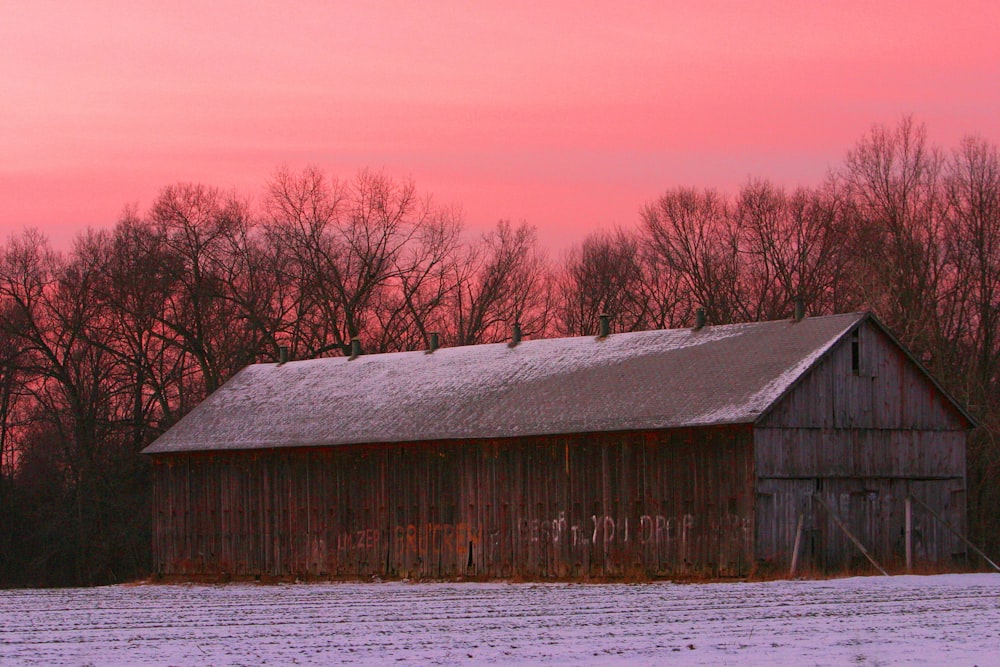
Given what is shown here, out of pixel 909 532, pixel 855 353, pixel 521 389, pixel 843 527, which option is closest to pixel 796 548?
pixel 843 527

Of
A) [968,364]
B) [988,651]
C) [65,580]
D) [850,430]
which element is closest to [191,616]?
[988,651]

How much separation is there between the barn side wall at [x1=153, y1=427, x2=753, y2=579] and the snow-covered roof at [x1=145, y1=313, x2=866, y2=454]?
0.57m

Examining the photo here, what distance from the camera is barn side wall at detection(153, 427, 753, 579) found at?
41.6 meters

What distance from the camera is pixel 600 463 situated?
43.6 metres

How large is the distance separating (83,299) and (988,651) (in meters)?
56.2

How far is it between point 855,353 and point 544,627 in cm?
2049

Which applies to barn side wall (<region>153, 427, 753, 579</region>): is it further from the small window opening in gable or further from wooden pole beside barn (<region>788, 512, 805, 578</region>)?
the small window opening in gable

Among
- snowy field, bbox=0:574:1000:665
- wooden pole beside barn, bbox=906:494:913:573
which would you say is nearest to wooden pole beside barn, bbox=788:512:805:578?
snowy field, bbox=0:574:1000:665

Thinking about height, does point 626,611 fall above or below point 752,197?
below

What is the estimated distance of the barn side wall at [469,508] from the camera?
4162 centimetres

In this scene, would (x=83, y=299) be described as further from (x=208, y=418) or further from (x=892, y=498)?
(x=892, y=498)

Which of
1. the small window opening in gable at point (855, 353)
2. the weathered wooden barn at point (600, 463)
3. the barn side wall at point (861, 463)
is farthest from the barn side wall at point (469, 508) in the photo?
the small window opening in gable at point (855, 353)

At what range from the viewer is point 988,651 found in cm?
2039

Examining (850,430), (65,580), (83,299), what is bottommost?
(65,580)
